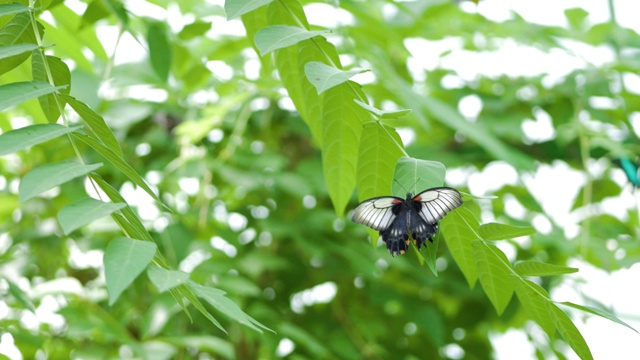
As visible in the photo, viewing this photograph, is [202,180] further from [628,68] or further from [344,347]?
[628,68]

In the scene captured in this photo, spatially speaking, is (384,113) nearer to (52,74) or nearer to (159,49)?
(52,74)

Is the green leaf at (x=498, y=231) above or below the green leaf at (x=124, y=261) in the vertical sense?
below

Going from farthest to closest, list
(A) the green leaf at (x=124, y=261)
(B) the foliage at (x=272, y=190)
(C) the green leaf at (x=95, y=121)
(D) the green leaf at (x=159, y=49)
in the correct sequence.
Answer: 1. (B) the foliage at (x=272, y=190)
2. (D) the green leaf at (x=159, y=49)
3. (C) the green leaf at (x=95, y=121)
4. (A) the green leaf at (x=124, y=261)

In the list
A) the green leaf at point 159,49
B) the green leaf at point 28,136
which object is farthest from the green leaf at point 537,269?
the green leaf at point 159,49

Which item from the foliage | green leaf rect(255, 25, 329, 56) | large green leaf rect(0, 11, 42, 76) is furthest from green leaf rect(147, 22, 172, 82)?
green leaf rect(255, 25, 329, 56)

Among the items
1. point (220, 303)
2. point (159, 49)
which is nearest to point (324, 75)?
point (220, 303)

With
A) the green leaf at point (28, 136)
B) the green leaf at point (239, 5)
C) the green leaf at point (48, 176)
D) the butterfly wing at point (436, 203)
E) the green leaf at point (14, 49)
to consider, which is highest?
the green leaf at point (14, 49)

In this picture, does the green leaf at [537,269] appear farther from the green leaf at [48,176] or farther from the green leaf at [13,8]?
the green leaf at [13,8]

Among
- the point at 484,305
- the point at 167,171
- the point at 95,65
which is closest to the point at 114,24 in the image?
the point at 95,65
